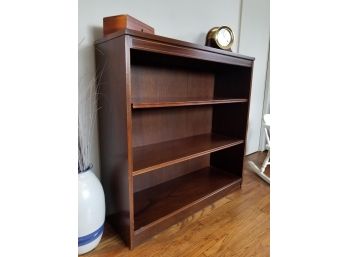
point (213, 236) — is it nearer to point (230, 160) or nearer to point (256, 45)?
point (230, 160)

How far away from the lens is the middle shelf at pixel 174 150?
1159 mm

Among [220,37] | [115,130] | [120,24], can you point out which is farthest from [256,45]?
[115,130]

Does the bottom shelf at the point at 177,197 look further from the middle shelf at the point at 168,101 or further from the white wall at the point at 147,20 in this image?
the middle shelf at the point at 168,101

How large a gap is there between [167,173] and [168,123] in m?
0.42

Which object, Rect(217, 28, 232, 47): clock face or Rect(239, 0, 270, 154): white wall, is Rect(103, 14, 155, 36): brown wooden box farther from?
Rect(239, 0, 270, 154): white wall

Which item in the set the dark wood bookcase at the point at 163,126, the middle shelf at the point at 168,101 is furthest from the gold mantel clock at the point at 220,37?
the middle shelf at the point at 168,101

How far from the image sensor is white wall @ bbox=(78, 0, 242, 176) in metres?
1.17

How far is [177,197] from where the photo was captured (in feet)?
4.90

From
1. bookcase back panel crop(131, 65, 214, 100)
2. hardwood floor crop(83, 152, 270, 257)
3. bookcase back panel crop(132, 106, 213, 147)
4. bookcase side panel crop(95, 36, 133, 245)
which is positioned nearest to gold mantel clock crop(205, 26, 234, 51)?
bookcase back panel crop(131, 65, 214, 100)
